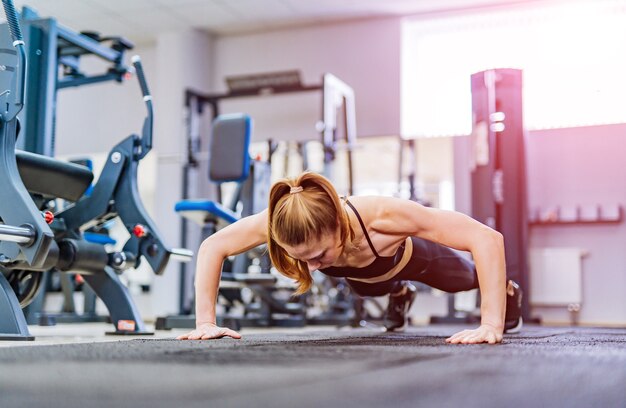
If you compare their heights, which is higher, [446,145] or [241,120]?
[446,145]

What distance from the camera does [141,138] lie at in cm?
329

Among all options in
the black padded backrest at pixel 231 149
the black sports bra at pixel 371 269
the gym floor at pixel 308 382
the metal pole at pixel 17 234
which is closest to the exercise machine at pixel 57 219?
the metal pole at pixel 17 234

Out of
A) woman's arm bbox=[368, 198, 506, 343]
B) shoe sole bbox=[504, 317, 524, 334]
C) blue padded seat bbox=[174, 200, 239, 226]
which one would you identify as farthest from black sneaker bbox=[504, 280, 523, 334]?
blue padded seat bbox=[174, 200, 239, 226]

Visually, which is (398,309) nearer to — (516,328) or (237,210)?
(516,328)

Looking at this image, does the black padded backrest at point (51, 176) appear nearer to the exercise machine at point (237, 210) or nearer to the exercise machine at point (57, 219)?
the exercise machine at point (57, 219)

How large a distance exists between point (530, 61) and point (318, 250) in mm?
4951

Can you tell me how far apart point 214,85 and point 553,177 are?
344 cm

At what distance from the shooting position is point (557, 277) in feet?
19.1

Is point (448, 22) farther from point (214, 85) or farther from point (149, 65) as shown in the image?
point (149, 65)

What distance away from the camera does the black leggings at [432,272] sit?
2518 millimetres

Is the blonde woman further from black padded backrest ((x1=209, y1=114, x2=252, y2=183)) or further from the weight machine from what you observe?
the weight machine

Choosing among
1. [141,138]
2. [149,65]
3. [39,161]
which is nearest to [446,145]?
[149,65]

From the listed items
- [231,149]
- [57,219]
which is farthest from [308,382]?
[231,149]

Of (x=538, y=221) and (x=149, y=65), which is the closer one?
(x=538, y=221)
